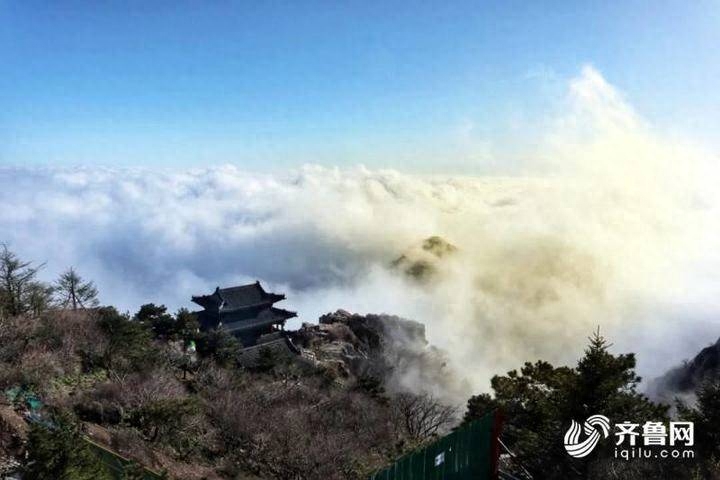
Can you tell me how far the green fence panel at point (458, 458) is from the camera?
1190cm

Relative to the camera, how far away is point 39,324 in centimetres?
2512

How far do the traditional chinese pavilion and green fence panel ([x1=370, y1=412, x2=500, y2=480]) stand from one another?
1584 inches

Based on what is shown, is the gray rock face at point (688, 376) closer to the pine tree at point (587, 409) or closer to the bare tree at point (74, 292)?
the pine tree at point (587, 409)

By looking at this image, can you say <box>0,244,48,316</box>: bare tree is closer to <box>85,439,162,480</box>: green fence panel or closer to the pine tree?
<box>85,439,162,480</box>: green fence panel

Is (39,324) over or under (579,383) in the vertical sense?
over

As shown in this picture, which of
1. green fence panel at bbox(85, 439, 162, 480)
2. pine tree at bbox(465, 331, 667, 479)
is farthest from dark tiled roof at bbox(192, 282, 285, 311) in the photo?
pine tree at bbox(465, 331, 667, 479)

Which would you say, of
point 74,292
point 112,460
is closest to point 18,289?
point 74,292

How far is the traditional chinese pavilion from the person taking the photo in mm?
53625

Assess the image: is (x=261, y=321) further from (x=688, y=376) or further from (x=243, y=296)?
(x=688, y=376)

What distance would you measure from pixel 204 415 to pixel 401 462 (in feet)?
48.1

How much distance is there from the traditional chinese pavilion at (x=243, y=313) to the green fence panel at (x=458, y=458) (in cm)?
4023

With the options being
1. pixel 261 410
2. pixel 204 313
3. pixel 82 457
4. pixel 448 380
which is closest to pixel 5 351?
pixel 261 410

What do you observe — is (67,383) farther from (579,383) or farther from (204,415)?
(579,383)

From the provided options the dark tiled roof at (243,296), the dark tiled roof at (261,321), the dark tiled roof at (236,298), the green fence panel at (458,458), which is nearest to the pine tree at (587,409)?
the green fence panel at (458,458)
